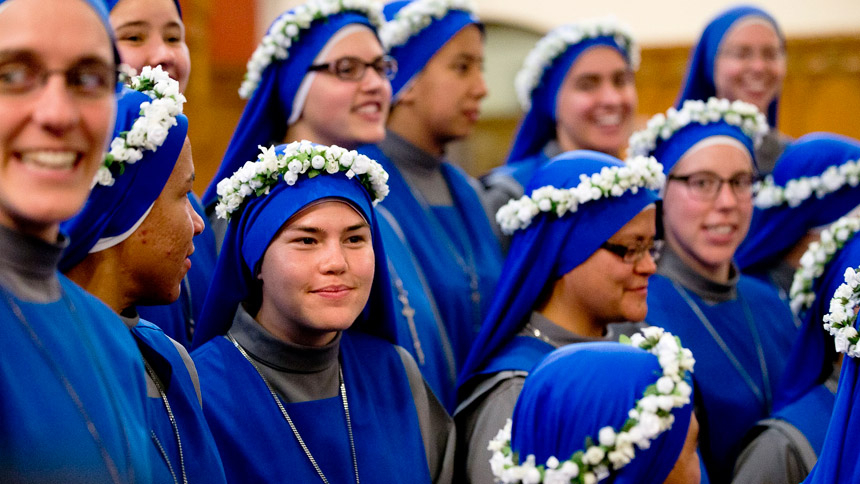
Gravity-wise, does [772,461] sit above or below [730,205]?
below

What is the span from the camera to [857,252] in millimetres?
4105

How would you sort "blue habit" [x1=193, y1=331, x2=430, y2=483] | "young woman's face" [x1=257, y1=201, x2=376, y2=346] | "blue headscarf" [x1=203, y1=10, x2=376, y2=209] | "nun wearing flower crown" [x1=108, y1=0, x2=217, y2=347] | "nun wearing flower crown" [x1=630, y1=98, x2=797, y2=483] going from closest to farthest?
"blue habit" [x1=193, y1=331, x2=430, y2=483] < "young woman's face" [x1=257, y1=201, x2=376, y2=346] < "nun wearing flower crown" [x1=108, y1=0, x2=217, y2=347] < "blue headscarf" [x1=203, y1=10, x2=376, y2=209] < "nun wearing flower crown" [x1=630, y1=98, x2=797, y2=483]

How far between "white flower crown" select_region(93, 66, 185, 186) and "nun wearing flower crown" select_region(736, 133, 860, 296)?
10.9ft

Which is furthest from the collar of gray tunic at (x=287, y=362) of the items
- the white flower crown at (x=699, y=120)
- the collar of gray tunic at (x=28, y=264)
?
the white flower crown at (x=699, y=120)

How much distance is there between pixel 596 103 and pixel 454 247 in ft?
4.68

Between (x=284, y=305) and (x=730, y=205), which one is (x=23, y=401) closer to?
(x=284, y=305)

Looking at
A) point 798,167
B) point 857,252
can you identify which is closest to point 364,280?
point 857,252

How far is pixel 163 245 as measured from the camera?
2.79 metres

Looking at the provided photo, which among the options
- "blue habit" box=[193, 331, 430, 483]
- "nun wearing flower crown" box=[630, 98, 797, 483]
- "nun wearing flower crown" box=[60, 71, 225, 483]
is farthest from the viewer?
"nun wearing flower crown" box=[630, 98, 797, 483]

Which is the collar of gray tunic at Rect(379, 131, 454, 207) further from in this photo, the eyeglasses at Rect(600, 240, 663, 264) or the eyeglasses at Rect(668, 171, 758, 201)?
the eyeglasses at Rect(600, 240, 663, 264)

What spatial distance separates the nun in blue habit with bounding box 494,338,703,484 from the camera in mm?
2504

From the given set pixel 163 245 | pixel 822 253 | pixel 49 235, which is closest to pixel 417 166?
pixel 822 253

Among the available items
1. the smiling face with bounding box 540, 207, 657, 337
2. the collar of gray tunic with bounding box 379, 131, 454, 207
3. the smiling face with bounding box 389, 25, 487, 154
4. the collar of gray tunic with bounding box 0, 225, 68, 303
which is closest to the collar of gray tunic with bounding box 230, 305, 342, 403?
the smiling face with bounding box 540, 207, 657, 337

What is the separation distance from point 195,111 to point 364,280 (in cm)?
586
